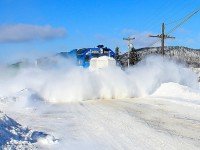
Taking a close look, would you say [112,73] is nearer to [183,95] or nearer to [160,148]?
[183,95]

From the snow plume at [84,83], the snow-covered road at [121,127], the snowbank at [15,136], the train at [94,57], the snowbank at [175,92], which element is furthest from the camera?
the train at [94,57]

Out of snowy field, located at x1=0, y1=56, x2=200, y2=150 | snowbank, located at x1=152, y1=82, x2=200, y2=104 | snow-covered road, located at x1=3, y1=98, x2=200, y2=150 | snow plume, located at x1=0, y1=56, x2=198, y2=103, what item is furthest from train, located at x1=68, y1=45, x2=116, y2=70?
snow-covered road, located at x1=3, y1=98, x2=200, y2=150

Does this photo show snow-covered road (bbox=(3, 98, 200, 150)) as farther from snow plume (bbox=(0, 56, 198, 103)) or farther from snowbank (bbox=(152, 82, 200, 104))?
snowbank (bbox=(152, 82, 200, 104))

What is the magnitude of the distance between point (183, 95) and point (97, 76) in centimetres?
460

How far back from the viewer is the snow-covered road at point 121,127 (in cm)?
745

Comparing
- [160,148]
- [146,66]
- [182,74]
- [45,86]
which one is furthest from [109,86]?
[160,148]

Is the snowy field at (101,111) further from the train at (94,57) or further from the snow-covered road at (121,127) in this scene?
the train at (94,57)

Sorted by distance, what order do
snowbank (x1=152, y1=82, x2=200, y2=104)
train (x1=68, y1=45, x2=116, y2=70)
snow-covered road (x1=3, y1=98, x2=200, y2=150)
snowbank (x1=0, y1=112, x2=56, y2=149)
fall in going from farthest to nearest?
1. train (x1=68, y1=45, x2=116, y2=70)
2. snowbank (x1=152, y1=82, x2=200, y2=104)
3. snow-covered road (x1=3, y1=98, x2=200, y2=150)
4. snowbank (x1=0, y1=112, x2=56, y2=149)

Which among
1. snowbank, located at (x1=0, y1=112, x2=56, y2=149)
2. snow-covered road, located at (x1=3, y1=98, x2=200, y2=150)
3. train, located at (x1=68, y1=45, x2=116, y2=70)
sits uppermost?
train, located at (x1=68, y1=45, x2=116, y2=70)

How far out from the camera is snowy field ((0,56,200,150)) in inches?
296

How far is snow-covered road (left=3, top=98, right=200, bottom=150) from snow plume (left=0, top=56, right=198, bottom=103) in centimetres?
497

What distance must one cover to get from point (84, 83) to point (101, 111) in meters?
5.87

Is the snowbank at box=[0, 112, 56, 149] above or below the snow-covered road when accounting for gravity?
above

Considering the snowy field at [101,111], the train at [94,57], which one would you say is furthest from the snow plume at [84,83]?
the train at [94,57]
